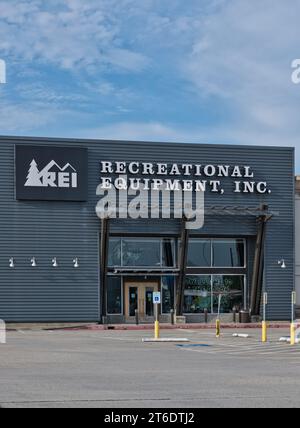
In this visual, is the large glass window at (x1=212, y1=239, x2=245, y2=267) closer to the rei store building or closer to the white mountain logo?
the rei store building

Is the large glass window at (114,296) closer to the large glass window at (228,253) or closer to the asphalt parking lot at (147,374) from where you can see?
the large glass window at (228,253)

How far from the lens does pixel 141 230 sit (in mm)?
43719

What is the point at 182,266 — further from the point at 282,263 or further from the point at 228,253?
the point at 282,263

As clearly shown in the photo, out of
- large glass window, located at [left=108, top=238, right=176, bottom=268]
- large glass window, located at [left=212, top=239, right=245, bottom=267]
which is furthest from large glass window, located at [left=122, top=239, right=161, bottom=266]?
large glass window, located at [left=212, top=239, right=245, bottom=267]

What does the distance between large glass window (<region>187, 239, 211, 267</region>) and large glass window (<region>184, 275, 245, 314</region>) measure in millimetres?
753

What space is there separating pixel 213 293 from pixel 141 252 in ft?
16.0

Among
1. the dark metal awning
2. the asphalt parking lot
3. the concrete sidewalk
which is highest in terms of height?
the dark metal awning

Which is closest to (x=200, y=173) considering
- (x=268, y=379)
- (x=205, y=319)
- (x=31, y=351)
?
(x=205, y=319)

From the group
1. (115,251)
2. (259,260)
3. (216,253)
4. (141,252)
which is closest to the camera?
(259,260)

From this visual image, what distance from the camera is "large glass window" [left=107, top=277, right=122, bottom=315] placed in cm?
4422

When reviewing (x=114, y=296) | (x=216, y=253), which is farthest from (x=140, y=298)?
(x=216, y=253)

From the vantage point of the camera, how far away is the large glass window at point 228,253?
45.6 meters

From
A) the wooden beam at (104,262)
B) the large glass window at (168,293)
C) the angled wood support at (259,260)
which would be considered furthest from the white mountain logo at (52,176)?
the angled wood support at (259,260)

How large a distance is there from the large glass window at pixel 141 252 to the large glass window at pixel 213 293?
1812mm
